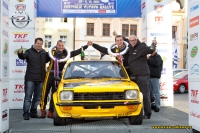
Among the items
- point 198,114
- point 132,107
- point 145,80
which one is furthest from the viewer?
point 145,80

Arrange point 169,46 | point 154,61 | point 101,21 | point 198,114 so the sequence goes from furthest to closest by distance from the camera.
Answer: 1. point 101,21
2. point 169,46
3. point 154,61
4. point 198,114

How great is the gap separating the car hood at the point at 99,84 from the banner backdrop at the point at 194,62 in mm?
1588

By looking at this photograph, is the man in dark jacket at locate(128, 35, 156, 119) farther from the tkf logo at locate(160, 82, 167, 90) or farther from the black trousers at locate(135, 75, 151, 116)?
the tkf logo at locate(160, 82, 167, 90)

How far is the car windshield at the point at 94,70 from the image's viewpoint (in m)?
9.42

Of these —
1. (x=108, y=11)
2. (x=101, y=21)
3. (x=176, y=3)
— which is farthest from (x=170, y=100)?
(x=176, y=3)

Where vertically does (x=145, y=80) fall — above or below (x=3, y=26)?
below

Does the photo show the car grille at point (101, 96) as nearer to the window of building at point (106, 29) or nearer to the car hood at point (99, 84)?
the car hood at point (99, 84)

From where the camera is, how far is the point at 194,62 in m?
7.05

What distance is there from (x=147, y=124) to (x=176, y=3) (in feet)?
143

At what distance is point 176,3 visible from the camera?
165 feet

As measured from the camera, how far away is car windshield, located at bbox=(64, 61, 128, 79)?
942 cm

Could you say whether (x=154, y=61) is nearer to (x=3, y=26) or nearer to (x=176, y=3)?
(x=3, y=26)

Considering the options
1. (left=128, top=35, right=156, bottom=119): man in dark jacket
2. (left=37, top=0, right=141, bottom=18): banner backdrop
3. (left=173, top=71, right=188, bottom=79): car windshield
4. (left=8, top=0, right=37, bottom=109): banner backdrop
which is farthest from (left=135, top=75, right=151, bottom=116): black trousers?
(left=173, top=71, right=188, bottom=79): car windshield

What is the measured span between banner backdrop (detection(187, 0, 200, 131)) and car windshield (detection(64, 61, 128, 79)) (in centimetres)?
250
